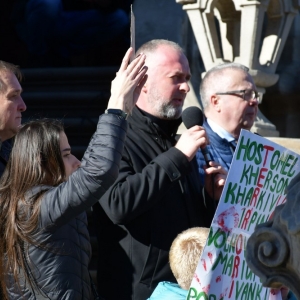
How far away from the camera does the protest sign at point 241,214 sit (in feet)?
11.5

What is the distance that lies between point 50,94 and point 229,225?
13.3 feet

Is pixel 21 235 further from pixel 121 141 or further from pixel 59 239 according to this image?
pixel 121 141

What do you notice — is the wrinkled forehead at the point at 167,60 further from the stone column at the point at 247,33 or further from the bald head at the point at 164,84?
the stone column at the point at 247,33

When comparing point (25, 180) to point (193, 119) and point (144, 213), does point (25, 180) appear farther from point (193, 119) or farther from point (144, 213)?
point (193, 119)

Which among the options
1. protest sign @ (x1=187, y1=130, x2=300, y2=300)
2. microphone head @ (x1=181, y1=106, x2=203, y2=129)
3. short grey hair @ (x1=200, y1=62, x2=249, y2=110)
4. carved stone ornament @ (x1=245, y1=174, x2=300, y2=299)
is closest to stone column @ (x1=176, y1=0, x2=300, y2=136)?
short grey hair @ (x1=200, y1=62, x2=249, y2=110)

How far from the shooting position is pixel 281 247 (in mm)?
1861

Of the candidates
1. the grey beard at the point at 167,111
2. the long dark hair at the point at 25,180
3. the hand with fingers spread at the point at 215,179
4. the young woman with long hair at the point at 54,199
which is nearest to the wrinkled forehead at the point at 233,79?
the grey beard at the point at 167,111

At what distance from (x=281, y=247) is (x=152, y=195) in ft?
6.60

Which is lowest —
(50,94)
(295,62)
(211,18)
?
(50,94)

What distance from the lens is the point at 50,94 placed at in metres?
7.41

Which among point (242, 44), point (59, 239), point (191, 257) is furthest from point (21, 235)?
point (242, 44)

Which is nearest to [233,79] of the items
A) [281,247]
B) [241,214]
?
[241,214]

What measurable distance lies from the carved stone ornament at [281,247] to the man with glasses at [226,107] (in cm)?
251

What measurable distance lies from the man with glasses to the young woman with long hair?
96cm
